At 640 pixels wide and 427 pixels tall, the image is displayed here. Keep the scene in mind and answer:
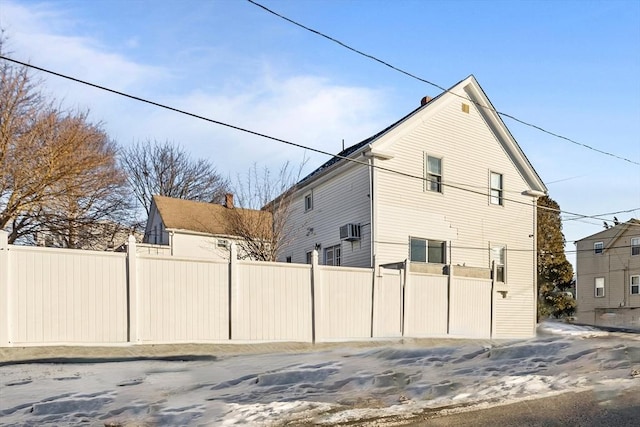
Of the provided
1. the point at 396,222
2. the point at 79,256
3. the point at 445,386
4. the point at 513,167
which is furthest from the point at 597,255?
the point at 79,256

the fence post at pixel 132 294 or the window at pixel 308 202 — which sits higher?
the window at pixel 308 202

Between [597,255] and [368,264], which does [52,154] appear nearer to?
[368,264]

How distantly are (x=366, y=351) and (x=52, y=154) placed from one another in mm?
13384

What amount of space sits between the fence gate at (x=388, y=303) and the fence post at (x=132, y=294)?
5.69m

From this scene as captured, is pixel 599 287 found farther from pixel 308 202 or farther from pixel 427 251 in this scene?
pixel 308 202

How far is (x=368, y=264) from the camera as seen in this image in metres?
17.0

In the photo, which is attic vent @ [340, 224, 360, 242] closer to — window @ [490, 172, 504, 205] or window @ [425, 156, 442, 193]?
window @ [425, 156, 442, 193]

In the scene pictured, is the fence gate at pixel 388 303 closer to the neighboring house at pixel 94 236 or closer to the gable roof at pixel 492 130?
the gable roof at pixel 492 130

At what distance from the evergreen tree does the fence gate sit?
24.5 metres

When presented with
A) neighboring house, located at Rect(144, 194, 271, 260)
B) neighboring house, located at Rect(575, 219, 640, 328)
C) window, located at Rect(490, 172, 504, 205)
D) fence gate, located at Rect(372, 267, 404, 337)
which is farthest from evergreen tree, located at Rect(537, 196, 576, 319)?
fence gate, located at Rect(372, 267, 404, 337)

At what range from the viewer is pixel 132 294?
9.88 metres

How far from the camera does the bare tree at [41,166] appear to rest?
17.8m

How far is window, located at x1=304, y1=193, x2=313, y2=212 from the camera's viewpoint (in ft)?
68.9

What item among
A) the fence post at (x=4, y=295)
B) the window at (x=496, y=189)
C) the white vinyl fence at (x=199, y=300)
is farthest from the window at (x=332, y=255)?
the fence post at (x=4, y=295)
